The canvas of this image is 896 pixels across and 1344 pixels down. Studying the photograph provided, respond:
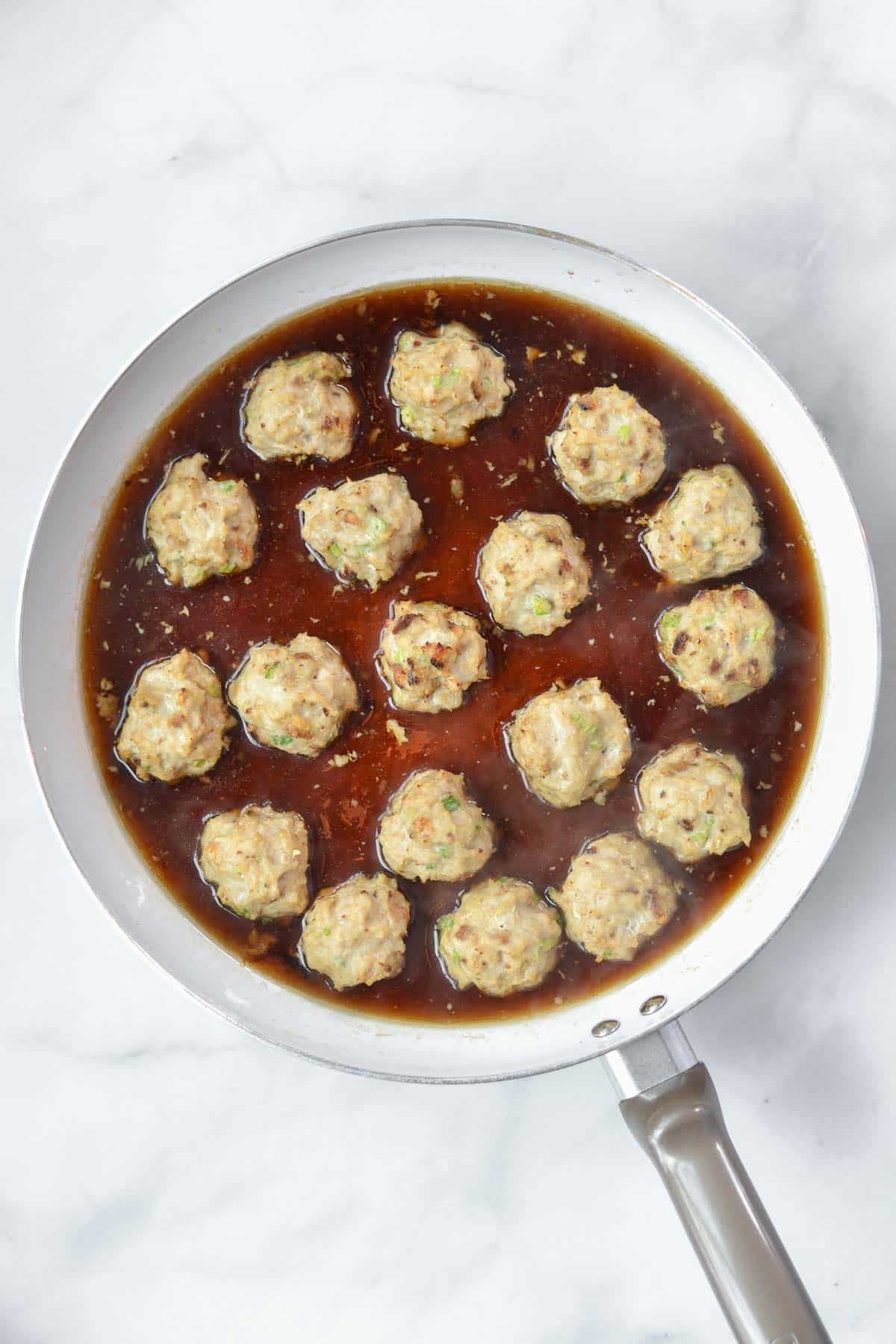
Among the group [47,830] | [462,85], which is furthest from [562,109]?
[47,830]

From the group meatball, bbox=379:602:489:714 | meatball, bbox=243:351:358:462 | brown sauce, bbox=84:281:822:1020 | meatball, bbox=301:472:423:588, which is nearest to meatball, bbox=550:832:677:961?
brown sauce, bbox=84:281:822:1020

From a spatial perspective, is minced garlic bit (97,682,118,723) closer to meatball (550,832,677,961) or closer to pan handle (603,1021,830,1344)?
meatball (550,832,677,961)

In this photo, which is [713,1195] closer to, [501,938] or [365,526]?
[501,938]

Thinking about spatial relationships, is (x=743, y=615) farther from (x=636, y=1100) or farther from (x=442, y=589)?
(x=636, y=1100)

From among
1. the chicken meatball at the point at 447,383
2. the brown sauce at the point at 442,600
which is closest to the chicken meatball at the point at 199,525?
the brown sauce at the point at 442,600

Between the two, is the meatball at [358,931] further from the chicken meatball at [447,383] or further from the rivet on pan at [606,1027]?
the chicken meatball at [447,383]

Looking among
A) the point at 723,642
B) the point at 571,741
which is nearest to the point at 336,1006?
the point at 571,741
